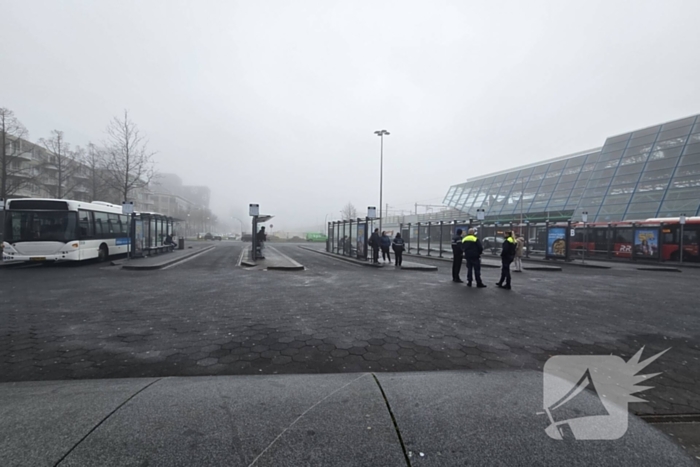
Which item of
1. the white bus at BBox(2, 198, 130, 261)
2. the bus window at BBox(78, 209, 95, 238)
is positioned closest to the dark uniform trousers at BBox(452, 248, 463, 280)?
the white bus at BBox(2, 198, 130, 261)

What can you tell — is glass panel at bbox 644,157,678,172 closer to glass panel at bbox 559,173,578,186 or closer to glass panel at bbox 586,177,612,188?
glass panel at bbox 586,177,612,188

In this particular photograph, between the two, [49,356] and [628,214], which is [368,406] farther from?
[628,214]

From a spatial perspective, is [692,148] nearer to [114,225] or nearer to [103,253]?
[114,225]

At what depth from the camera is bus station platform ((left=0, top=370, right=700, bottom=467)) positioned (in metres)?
2.23

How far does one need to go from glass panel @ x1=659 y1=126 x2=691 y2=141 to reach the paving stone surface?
33498 millimetres

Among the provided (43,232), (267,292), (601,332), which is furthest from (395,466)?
(43,232)

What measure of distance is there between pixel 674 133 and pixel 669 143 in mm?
1314

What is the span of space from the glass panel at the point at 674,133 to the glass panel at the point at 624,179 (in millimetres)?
5133

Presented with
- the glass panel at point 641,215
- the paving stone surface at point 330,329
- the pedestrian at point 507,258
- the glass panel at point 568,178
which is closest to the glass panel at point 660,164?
the glass panel at point 641,215

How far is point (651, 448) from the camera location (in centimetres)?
241

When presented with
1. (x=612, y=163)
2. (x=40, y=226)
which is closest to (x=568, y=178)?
(x=612, y=163)

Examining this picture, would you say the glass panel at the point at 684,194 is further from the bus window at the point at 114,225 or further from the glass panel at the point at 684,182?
the bus window at the point at 114,225

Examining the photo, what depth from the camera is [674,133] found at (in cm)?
3306

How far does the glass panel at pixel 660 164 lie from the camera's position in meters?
31.0
